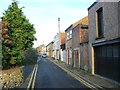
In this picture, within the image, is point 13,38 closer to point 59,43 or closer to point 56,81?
point 56,81

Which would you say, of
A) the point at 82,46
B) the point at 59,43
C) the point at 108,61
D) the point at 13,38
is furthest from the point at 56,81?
the point at 59,43

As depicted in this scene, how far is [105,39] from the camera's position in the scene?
71.5 feet

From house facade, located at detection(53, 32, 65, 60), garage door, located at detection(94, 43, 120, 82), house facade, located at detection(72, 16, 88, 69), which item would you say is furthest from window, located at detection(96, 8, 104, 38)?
house facade, located at detection(53, 32, 65, 60)

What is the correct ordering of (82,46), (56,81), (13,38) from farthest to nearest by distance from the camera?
(82,46), (13,38), (56,81)

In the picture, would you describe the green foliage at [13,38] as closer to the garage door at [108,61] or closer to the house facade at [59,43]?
the garage door at [108,61]

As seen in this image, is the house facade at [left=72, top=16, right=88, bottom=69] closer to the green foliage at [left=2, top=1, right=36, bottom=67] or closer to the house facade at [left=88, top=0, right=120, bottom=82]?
the house facade at [left=88, top=0, right=120, bottom=82]

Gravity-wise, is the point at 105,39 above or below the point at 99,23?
below

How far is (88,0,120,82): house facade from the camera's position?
63.2 ft

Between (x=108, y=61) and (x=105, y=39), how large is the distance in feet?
6.20

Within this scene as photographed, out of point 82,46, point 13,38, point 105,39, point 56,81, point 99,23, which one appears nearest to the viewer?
point 56,81

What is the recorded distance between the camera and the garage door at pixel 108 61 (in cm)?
1928

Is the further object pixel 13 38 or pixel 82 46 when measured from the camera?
pixel 82 46

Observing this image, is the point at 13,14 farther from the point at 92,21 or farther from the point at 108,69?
the point at 108,69

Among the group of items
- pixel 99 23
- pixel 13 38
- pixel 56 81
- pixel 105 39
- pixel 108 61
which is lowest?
pixel 56 81
